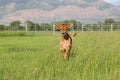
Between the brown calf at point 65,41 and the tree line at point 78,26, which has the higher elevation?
the brown calf at point 65,41

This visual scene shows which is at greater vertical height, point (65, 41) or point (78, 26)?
point (65, 41)

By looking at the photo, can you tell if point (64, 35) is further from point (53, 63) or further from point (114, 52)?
point (53, 63)

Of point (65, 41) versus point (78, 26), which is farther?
point (78, 26)

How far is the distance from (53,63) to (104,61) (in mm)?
1288

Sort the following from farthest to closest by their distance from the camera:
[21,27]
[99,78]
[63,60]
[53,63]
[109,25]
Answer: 1. [21,27]
2. [109,25]
3. [63,60]
4. [53,63]
5. [99,78]

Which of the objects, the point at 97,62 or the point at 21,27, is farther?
the point at 21,27

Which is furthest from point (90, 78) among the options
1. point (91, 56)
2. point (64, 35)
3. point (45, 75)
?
point (64, 35)

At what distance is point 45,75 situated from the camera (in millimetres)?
7973

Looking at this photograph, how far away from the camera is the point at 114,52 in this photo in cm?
1042

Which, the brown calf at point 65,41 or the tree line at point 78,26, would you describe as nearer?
the brown calf at point 65,41

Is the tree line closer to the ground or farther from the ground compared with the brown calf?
closer to the ground

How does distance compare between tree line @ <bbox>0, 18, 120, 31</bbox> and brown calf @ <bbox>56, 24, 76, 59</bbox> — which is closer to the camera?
brown calf @ <bbox>56, 24, 76, 59</bbox>

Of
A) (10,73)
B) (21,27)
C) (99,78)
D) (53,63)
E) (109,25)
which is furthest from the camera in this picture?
(21,27)

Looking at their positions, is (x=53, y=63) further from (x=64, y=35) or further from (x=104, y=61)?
(x=64, y=35)
